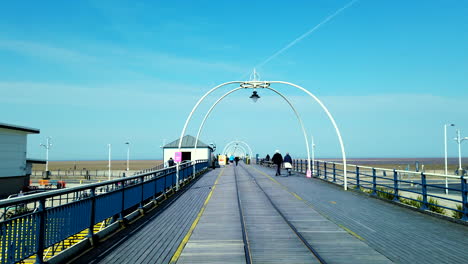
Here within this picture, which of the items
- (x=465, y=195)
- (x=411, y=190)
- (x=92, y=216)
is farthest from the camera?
(x=411, y=190)

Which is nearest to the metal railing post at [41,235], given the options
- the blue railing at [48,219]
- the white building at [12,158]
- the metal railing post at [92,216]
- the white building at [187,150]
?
the blue railing at [48,219]

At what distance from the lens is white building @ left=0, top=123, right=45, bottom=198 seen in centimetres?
2908

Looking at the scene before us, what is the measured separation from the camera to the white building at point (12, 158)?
29.1 m

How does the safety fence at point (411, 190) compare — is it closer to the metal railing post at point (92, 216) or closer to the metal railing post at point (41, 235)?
the metal railing post at point (92, 216)

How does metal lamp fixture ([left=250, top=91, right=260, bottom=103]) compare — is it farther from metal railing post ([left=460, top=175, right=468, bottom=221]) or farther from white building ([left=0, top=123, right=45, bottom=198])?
white building ([left=0, top=123, right=45, bottom=198])

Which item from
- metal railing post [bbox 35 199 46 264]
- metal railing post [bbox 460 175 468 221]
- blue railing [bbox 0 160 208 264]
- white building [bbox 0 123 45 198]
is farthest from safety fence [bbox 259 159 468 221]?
white building [bbox 0 123 45 198]

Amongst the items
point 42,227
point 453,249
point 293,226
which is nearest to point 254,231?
point 293,226

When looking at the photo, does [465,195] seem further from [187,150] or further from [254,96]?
[187,150]

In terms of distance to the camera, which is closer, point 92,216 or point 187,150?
point 92,216

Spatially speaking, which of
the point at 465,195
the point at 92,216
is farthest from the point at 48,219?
the point at 465,195

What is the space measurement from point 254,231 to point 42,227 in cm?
497

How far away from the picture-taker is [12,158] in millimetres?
29953

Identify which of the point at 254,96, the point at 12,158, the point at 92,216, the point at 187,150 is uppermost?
the point at 254,96

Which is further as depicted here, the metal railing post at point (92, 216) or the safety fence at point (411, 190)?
the safety fence at point (411, 190)
